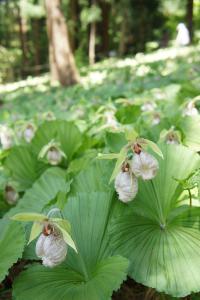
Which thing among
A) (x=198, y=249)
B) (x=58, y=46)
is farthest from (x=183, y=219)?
(x=58, y=46)

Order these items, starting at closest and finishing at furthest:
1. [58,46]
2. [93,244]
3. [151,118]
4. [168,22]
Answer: [93,244]
[151,118]
[58,46]
[168,22]

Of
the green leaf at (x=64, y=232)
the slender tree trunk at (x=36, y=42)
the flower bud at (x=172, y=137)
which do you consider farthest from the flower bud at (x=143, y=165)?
the slender tree trunk at (x=36, y=42)

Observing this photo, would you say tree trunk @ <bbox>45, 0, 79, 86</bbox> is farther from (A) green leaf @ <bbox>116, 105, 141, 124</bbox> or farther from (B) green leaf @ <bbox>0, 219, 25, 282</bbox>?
(B) green leaf @ <bbox>0, 219, 25, 282</bbox>

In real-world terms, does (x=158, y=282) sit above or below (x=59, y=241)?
below

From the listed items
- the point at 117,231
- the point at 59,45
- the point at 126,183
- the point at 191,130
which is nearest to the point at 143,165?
the point at 126,183

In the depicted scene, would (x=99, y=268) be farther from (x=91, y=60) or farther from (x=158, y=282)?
(x=91, y=60)

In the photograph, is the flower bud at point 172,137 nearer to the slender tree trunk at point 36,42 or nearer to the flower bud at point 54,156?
the flower bud at point 54,156
